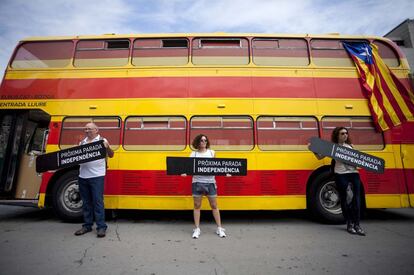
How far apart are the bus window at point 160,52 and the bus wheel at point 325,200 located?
151 inches

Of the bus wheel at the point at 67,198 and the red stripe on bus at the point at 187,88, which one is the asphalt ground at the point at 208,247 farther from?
the red stripe on bus at the point at 187,88

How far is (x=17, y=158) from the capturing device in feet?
16.4

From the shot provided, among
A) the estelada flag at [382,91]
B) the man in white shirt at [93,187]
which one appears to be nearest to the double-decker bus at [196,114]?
the estelada flag at [382,91]

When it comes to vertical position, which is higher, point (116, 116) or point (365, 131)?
point (116, 116)

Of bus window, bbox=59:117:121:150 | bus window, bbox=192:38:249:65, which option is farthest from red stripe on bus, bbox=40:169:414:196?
bus window, bbox=192:38:249:65

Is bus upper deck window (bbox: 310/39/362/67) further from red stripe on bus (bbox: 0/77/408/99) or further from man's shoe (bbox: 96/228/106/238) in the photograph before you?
man's shoe (bbox: 96/228/106/238)

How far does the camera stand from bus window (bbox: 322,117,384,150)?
4.79m

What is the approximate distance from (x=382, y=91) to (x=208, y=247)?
4.85 meters

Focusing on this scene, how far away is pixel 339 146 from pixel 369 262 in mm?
1911

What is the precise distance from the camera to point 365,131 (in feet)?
15.8

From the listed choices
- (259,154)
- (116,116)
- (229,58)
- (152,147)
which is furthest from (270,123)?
(116,116)

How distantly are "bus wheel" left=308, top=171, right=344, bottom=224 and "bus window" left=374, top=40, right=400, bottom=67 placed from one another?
2.95 meters

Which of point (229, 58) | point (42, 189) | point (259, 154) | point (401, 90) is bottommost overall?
point (42, 189)

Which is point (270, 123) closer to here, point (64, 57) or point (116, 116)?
point (116, 116)
